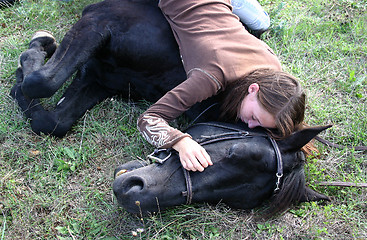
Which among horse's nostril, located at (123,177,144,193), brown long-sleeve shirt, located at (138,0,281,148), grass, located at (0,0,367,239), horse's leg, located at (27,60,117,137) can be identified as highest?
brown long-sleeve shirt, located at (138,0,281,148)

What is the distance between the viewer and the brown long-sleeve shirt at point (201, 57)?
2.57 m

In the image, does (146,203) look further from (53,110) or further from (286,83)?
(53,110)

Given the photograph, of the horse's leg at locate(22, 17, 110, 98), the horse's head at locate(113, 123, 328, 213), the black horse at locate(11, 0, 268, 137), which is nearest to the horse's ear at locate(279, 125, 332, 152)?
the horse's head at locate(113, 123, 328, 213)

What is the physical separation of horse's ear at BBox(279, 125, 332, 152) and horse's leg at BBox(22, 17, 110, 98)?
6.05 feet

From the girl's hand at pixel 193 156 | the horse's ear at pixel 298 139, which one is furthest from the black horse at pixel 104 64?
the horse's ear at pixel 298 139

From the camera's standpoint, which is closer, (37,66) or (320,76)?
(37,66)

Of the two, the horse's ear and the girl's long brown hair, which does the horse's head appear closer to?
the horse's ear

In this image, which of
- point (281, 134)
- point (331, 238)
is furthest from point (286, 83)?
point (331, 238)

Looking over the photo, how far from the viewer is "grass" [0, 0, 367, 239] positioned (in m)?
2.58

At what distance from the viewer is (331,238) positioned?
103 inches

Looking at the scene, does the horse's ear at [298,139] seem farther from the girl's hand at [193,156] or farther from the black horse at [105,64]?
the black horse at [105,64]

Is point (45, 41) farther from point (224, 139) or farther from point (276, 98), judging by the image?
point (276, 98)

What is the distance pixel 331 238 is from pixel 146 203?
1.41m

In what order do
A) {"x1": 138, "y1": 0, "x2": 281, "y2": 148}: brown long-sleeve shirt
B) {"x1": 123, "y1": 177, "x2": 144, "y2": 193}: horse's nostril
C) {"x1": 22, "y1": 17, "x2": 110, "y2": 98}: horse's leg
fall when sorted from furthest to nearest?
{"x1": 22, "y1": 17, "x2": 110, "y2": 98}: horse's leg → {"x1": 138, "y1": 0, "x2": 281, "y2": 148}: brown long-sleeve shirt → {"x1": 123, "y1": 177, "x2": 144, "y2": 193}: horse's nostril
